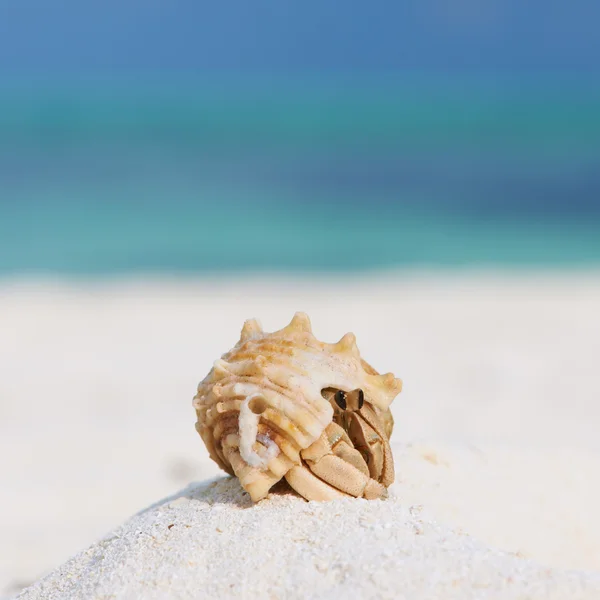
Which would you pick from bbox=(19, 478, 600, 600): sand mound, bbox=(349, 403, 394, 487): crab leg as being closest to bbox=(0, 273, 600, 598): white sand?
bbox=(19, 478, 600, 600): sand mound

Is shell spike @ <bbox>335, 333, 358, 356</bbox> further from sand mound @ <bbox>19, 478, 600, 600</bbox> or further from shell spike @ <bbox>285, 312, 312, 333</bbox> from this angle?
sand mound @ <bbox>19, 478, 600, 600</bbox>

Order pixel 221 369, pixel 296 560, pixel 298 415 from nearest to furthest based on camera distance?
pixel 296 560 → pixel 298 415 → pixel 221 369

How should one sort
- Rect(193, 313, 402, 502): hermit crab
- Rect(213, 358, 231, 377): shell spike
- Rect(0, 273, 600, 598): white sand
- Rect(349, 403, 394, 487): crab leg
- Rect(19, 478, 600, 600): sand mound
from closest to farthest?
Rect(19, 478, 600, 600): sand mound
Rect(0, 273, 600, 598): white sand
Rect(193, 313, 402, 502): hermit crab
Rect(213, 358, 231, 377): shell spike
Rect(349, 403, 394, 487): crab leg

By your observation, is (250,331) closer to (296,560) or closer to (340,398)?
(340,398)

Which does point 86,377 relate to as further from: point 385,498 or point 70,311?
point 385,498

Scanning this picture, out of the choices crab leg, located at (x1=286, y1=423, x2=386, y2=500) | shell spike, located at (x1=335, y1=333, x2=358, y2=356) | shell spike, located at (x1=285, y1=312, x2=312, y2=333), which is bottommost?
crab leg, located at (x1=286, y1=423, x2=386, y2=500)

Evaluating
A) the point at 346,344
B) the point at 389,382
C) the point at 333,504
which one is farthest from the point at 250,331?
the point at 333,504

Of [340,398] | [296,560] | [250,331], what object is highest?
[250,331]

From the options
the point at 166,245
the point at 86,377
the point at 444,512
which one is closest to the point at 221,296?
the point at 86,377
